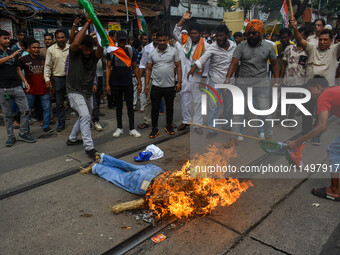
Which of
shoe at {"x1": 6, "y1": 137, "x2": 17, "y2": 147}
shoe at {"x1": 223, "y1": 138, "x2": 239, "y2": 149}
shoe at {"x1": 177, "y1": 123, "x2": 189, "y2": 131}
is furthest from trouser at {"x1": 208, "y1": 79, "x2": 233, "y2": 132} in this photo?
shoe at {"x1": 6, "y1": 137, "x2": 17, "y2": 147}

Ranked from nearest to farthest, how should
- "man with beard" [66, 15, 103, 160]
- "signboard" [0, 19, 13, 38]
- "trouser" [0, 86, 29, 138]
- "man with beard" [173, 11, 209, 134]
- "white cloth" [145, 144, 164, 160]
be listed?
"man with beard" [66, 15, 103, 160], "white cloth" [145, 144, 164, 160], "trouser" [0, 86, 29, 138], "man with beard" [173, 11, 209, 134], "signboard" [0, 19, 13, 38]

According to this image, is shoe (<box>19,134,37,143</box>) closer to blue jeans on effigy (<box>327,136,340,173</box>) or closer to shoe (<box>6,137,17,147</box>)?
shoe (<box>6,137,17,147</box>)

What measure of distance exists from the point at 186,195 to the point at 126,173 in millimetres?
1060

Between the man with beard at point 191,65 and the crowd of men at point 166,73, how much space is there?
0.8 inches

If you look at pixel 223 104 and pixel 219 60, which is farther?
pixel 223 104

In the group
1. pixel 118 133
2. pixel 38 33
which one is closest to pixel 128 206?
pixel 118 133

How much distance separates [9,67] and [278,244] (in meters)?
5.25

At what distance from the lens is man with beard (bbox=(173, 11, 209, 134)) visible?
19.4 feet

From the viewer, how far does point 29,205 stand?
3477 mm

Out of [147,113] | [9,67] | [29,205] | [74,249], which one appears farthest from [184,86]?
[74,249]

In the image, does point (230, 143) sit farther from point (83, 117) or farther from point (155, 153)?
point (83, 117)

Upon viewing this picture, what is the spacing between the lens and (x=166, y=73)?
19.1ft

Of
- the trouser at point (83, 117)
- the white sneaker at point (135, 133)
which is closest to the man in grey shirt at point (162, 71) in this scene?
the white sneaker at point (135, 133)

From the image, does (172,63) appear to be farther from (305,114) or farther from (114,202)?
(114,202)
